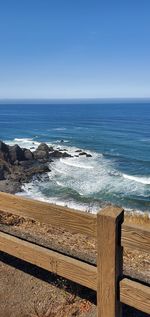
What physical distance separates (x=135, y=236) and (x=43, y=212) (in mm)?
962

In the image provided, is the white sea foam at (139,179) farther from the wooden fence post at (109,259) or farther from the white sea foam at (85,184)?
the wooden fence post at (109,259)

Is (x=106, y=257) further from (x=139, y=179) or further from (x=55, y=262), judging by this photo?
(x=139, y=179)

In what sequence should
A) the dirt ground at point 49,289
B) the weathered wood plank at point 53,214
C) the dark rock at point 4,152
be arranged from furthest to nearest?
the dark rock at point 4,152, the dirt ground at point 49,289, the weathered wood plank at point 53,214

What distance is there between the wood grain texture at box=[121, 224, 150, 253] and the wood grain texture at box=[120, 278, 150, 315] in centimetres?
29

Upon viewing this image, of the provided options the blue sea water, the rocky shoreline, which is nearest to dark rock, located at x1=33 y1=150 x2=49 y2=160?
the rocky shoreline

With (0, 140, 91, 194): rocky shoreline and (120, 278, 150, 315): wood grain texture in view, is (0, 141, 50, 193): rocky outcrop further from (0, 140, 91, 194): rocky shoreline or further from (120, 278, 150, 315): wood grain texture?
(120, 278, 150, 315): wood grain texture

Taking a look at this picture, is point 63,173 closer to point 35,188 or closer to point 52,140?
point 35,188

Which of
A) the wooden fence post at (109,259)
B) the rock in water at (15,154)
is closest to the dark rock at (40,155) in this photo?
the rock in water at (15,154)

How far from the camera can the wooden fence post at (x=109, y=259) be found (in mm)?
2762

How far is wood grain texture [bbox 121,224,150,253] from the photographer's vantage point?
2764 millimetres

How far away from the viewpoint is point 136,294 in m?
2.83

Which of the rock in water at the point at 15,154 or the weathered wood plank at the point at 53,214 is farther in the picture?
the rock in water at the point at 15,154

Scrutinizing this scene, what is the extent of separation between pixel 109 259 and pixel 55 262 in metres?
0.73

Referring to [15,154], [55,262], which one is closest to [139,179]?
[15,154]
